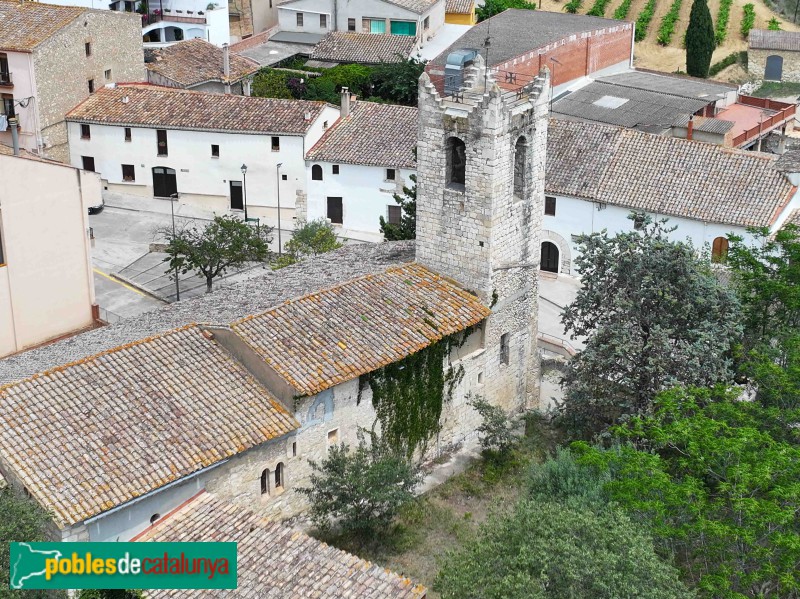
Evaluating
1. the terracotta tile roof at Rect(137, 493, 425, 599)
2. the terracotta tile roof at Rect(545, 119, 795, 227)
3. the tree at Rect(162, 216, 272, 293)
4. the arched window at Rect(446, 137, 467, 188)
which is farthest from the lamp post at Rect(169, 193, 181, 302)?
the terracotta tile roof at Rect(137, 493, 425, 599)

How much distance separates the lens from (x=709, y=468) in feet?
92.3

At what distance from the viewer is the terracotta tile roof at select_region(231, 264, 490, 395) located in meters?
29.7

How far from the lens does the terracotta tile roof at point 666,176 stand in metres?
44.9

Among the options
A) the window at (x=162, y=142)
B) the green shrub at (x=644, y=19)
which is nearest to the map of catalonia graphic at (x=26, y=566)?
the window at (x=162, y=142)

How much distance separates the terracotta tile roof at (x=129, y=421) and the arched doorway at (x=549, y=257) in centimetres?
2192

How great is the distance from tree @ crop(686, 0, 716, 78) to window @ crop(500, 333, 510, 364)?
46.7 m

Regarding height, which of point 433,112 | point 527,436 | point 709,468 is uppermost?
point 433,112

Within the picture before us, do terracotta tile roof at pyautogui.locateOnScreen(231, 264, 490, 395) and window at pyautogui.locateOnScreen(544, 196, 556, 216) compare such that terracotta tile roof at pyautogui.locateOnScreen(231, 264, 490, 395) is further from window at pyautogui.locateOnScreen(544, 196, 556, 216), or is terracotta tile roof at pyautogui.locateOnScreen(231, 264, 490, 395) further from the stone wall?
the stone wall

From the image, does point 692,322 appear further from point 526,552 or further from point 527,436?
point 526,552

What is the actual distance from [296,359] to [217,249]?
15858 millimetres

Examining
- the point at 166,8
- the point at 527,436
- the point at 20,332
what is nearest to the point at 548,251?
the point at 527,436

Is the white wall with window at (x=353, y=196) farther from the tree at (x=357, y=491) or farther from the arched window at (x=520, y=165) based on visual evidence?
the tree at (x=357, y=491)

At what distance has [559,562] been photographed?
23406 mm

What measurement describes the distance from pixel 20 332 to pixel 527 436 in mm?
16771
